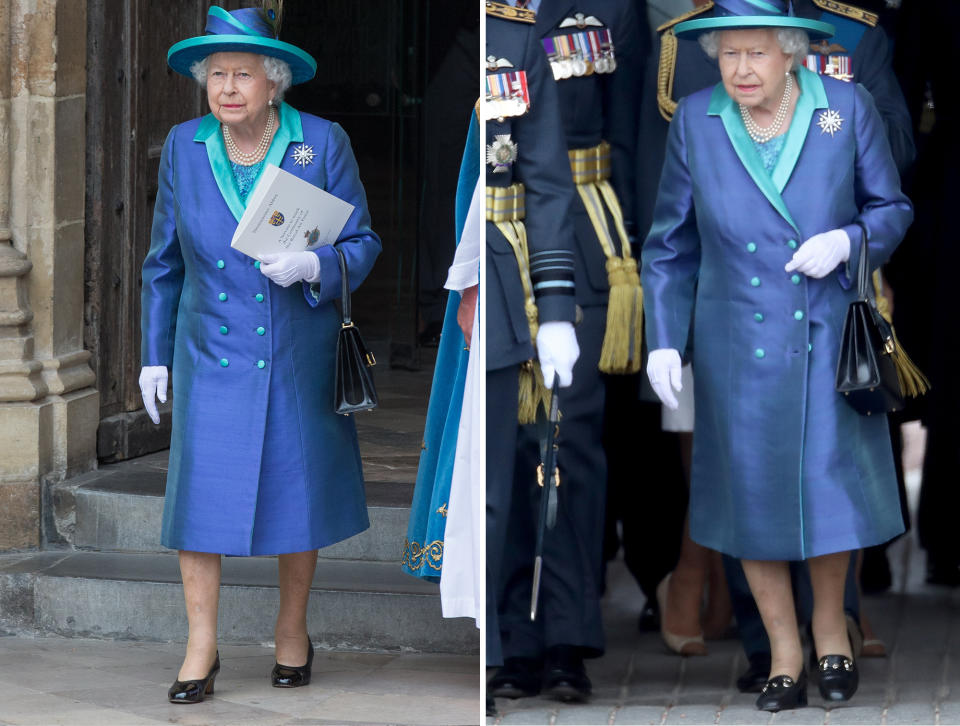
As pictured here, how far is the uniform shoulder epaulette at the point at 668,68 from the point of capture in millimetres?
4934

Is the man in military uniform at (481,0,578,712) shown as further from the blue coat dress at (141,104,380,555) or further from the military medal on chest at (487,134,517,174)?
the blue coat dress at (141,104,380,555)

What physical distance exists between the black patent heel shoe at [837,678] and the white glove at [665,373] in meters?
0.78

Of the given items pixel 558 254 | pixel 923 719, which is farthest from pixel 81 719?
pixel 923 719

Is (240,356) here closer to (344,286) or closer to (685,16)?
(344,286)

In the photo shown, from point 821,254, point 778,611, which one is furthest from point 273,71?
point 778,611

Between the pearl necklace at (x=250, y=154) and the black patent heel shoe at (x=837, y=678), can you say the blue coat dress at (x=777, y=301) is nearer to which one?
the black patent heel shoe at (x=837, y=678)

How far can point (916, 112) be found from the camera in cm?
585

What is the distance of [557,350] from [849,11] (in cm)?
123

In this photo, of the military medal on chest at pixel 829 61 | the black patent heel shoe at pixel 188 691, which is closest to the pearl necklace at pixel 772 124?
the military medal on chest at pixel 829 61

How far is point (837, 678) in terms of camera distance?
4812mm

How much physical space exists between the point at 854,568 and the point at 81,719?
214 cm

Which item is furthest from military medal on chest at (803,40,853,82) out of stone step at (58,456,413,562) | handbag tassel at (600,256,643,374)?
stone step at (58,456,413,562)

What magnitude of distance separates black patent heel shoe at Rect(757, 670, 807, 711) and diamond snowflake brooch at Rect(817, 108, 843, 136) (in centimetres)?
135

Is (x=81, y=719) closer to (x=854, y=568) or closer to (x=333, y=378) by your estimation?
(x=333, y=378)
